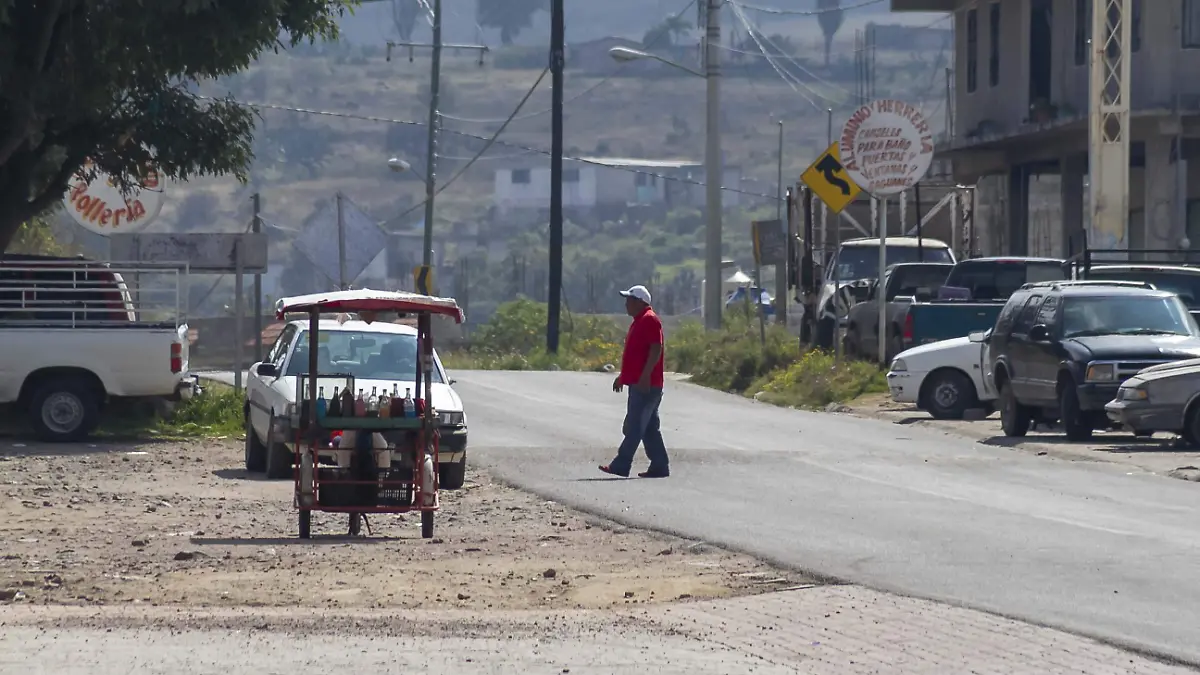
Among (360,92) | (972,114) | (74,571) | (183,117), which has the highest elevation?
(360,92)

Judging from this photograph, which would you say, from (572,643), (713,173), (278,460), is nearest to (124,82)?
(278,460)

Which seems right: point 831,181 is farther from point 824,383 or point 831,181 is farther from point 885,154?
point 824,383

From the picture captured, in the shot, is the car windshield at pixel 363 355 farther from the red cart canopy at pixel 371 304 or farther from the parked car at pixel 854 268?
the parked car at pixel 854 268

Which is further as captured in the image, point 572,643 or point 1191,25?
point 1191,25

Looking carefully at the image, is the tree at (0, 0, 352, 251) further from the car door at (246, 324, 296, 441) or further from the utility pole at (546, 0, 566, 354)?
the utility pole at (546, 0, 566, 354)

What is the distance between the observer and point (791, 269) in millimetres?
35062

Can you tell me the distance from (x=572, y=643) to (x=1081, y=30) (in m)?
29.9

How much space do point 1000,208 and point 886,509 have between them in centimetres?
3000

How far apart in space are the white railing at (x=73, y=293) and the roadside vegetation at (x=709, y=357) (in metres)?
10.5

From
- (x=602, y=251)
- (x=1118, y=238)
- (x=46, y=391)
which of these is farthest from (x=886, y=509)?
(x=602, y=251)

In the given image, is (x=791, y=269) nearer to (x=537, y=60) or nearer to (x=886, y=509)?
(x=886, y=509)

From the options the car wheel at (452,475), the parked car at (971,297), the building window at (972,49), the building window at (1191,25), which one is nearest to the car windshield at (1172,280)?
the parked car at (971,297)

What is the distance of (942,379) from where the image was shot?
2416cm

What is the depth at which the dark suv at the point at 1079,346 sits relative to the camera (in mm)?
19922
